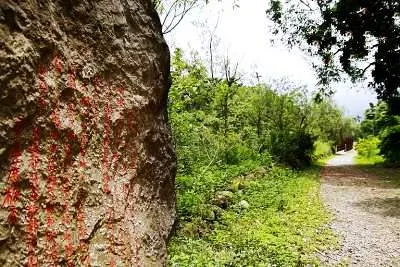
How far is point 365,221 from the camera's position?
9.19 metres

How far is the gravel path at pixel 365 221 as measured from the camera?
6.72 metres

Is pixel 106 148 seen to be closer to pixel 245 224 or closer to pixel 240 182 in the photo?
pixel 245 224

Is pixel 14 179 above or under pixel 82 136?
under

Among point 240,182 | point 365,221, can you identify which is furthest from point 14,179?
point 240,182

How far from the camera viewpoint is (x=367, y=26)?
18.6m

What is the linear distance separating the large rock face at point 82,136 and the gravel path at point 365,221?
4.23 metres

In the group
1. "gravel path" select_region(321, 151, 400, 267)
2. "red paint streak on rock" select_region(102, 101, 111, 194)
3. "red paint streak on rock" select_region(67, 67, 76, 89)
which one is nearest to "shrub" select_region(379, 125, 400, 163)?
"gravel path" select_region(321, 151, 400, 267)

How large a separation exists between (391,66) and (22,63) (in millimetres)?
19488

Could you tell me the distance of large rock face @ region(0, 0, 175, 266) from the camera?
7.49 feet

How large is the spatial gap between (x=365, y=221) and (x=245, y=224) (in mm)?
3018

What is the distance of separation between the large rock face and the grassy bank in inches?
94.2

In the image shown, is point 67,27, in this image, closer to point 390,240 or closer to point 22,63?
point 22,63

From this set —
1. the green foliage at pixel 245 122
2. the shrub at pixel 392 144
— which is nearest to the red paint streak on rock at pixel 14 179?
the green foliage at pixel 245 122

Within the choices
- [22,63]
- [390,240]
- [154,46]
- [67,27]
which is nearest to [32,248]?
[22,63]
